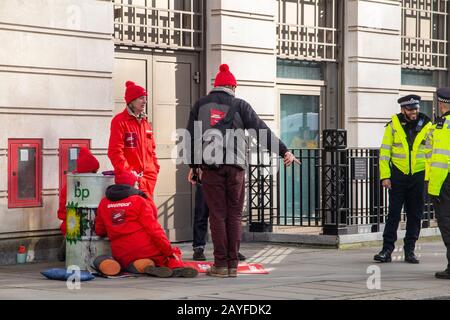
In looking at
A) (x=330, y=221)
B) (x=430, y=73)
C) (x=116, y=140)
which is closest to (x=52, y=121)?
(x=116, y=140)

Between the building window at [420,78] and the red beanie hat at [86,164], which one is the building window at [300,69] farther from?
the red beanie hat at [86,164]

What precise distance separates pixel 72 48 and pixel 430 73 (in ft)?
30.1

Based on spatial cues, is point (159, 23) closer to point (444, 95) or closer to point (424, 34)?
point (444, 95)

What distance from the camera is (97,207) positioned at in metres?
12.1

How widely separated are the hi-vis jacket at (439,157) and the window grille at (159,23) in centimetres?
481

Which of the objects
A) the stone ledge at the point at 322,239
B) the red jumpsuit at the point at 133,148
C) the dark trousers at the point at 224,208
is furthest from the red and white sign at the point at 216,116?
the stone ledge at the point at 322,239

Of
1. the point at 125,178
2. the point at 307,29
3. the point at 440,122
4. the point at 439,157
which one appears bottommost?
the point at 125,178

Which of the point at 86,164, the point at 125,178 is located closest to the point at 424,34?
the point at 86,164

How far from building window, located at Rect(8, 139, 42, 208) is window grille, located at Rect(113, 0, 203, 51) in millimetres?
2189

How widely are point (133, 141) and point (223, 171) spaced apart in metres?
1.22

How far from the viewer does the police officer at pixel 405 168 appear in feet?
44.9

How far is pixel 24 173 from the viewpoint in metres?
13.7

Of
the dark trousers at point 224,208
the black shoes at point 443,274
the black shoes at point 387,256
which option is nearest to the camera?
the dark trousers at point 224,208
